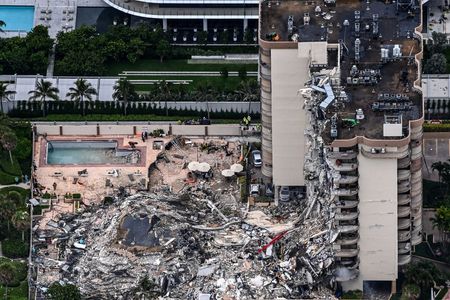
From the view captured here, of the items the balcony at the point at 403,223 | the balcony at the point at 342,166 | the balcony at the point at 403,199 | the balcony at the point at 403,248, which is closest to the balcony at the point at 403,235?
the balcony at the point at 403,223

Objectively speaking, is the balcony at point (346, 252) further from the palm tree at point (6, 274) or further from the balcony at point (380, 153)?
the palm tree at point (6, 274)

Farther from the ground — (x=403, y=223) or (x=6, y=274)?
(x=403, y=223)

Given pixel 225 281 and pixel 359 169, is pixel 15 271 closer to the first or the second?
pixel 225 281

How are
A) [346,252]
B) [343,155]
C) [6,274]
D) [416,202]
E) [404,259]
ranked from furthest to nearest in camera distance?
[6,274]
[404,259]
[416,202]
[346,252]
[343,155]

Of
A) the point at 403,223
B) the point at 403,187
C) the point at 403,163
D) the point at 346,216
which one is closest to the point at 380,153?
the point at 403,163

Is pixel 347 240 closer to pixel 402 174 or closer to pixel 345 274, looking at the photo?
pixel 345 274
